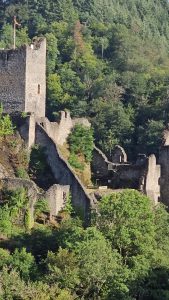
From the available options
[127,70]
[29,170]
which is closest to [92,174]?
[29,170]

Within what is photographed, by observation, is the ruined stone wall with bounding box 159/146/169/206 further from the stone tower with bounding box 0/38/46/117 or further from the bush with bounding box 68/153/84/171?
the stone tower with bounding box 0/38/46/117

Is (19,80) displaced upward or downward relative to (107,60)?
downward

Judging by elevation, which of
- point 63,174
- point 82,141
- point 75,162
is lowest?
point 63,174

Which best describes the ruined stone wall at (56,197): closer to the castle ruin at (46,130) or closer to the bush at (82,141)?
the castle ruin at (46,130)

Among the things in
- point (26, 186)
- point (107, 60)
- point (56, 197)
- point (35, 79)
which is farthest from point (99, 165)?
point (107, 60)

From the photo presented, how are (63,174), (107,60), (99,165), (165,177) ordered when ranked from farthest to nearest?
(107,60) < (99,165) < (165,177) < (63,174)

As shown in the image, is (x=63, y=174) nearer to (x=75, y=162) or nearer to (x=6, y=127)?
(x=75, y=162)

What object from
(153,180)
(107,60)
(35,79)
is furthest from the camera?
(107,60)

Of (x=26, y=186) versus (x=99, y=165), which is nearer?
(x=26, y=186)
